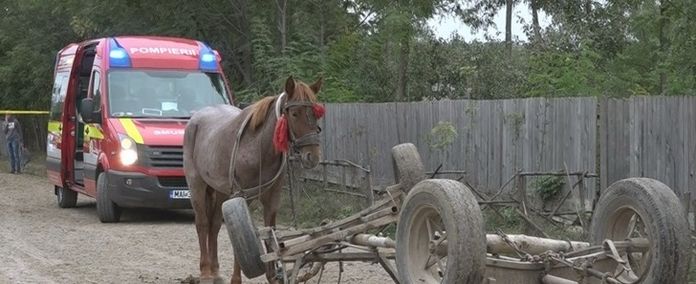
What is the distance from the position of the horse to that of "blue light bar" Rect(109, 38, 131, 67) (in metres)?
5.62

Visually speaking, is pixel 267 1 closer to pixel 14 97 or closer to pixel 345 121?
pixel 345 121

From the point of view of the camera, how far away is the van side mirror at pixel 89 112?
1584 centimetres


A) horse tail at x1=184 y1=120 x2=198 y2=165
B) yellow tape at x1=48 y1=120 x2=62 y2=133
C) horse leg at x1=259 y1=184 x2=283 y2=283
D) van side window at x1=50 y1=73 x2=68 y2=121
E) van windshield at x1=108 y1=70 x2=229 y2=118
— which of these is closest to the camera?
horse leg at x1=259 y1=184 x2=283 y2=283

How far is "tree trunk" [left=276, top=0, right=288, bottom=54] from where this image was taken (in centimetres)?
2496

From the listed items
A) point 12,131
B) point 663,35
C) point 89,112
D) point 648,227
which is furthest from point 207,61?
point 12,131

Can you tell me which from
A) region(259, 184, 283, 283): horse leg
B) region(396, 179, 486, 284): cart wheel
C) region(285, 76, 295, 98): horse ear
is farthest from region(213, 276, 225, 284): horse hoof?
region(396, 179, 486, 284): cart wheel

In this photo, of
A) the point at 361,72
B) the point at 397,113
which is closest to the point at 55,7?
the point at 361,72

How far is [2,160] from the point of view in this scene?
38438 millimetres

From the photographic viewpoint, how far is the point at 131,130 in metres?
15.4

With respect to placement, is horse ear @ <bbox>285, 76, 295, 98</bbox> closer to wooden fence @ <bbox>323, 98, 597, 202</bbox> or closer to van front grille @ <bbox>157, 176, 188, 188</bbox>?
wooden fence @ <bbox>323, 98, 597, 202</bbox>

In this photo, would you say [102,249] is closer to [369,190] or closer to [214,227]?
[214,227]

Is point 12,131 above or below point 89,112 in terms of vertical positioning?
below

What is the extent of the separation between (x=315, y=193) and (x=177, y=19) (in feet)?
28.9

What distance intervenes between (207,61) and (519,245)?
11.2 metres
